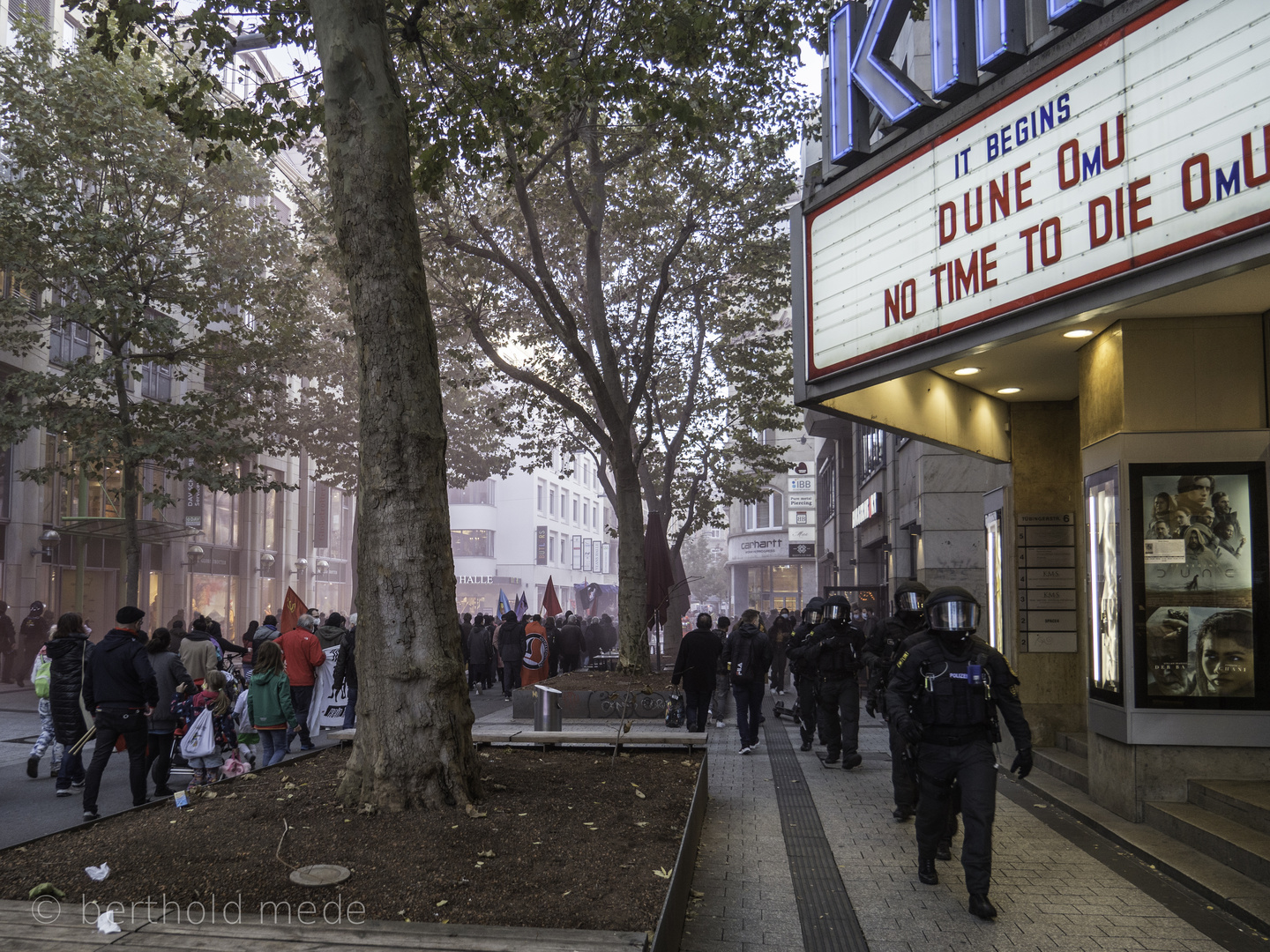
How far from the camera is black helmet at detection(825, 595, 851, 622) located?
1184 centimetres

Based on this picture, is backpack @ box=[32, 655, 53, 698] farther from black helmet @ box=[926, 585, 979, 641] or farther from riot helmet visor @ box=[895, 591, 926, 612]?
black helmet @ box=[926, 585, 979, 641]

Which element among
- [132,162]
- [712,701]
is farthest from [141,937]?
[132,162]

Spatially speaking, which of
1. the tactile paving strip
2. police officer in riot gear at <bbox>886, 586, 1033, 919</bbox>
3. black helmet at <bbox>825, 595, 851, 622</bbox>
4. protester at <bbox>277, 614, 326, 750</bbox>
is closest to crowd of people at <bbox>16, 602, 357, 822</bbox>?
protester at <bbox>277, 614, 326, 750</bbox>

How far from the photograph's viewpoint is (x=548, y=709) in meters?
12.1

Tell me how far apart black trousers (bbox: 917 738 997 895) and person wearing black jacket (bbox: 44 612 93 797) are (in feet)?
26.2

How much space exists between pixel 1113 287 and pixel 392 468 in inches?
187

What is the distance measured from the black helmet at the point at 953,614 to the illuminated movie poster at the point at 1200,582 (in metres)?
2.40

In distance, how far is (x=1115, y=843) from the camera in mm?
7895

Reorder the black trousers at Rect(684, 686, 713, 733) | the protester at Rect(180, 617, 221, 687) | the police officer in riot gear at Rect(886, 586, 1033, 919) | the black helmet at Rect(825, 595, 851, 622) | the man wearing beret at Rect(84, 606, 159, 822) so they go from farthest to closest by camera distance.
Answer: the black trousers at Rect(684, 686, 713, 733), the protester at Rect(180, 617, 221, 687), the black helmet at Rect(825, 595, 851, 622), the man wearing beret at Rect(84, 606, 159, 822), the police officer in riot gear at Rect(886, 586, 1033, 919)

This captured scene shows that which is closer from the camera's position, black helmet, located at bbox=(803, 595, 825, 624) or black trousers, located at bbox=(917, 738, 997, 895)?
black trousers, located at bbox=(917, 738, 997, 895)

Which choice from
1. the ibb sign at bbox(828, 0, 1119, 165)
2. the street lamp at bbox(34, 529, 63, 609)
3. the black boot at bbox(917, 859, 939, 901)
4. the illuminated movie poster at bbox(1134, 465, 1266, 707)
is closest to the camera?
the black boot at bbox(917, 859, 939, 901)

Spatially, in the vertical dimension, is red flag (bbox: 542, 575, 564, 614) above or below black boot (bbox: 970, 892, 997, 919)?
above

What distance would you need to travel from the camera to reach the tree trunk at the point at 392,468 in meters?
6.73

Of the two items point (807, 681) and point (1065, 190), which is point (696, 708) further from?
point (1065, 190)
